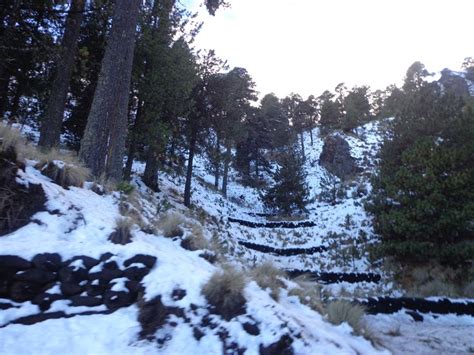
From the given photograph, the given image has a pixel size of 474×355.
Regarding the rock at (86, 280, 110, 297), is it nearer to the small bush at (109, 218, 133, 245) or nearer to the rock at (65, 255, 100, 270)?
the rock at (65, 255, 100, 270)

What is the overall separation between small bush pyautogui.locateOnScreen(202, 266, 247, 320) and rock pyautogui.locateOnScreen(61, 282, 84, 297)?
1473mm

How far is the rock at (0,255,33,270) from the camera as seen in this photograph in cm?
405

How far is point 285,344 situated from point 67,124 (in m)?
14.6

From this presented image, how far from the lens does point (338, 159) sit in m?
37.6

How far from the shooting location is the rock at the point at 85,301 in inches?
164

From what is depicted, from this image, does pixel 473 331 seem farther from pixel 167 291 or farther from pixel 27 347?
pixel 27 347

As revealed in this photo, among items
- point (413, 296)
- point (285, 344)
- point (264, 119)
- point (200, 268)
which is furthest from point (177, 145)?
point (264, 119)

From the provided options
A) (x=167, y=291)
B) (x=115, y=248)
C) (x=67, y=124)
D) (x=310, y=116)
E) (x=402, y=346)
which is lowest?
(x=402, y=346)

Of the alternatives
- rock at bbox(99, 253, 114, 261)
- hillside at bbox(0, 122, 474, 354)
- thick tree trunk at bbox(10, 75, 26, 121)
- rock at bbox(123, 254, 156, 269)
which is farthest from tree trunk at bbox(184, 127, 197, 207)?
rock at bbox(99, 253, 114, 261)

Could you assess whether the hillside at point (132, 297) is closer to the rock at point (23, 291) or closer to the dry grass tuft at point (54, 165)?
the rock at point (23, 291)

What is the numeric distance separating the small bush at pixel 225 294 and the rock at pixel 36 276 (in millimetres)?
1792

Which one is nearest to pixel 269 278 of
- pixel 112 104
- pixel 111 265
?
pixel 111 265

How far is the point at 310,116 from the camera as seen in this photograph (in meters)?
56.3

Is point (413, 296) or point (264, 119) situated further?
point (264, 119)
